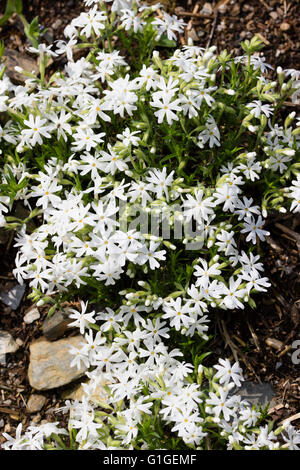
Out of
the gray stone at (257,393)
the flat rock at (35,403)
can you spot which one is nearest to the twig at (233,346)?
the gray stone at (257,393)

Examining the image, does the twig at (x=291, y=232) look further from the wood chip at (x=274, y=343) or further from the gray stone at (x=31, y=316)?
the gray stone at (x=31, y=316)

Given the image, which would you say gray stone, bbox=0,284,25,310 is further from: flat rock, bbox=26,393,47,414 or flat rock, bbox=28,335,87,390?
flat rock, bbox=26,393,47,414

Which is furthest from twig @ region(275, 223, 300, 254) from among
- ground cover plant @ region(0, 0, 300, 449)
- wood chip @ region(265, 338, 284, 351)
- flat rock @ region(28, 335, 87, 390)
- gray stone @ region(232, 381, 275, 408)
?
flat rock @ region(28, 335, 87, 390)

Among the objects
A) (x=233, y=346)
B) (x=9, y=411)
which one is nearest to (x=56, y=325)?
(x=9, y=411)

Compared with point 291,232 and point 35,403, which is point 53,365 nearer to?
point 35,403
